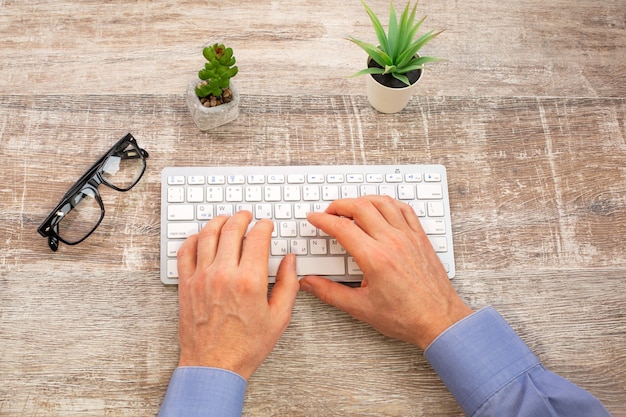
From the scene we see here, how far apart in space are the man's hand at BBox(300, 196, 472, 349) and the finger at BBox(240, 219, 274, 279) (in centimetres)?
8

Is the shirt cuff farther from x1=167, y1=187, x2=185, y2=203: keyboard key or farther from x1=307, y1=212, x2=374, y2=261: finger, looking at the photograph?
x1=167, y1=187, x2=185, y2=203: keyboard key

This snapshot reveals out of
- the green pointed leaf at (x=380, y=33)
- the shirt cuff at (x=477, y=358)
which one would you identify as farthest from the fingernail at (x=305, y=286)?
the green pointed leaf at (x=380, y=33)

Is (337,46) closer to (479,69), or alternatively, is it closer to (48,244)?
(479,69)

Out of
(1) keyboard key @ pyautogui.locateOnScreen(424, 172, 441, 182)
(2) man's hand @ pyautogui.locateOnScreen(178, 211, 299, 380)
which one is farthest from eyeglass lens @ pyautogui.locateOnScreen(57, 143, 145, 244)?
(1) keyboard key @ pyautogui.locateOnScreen(424, 172, 441, 182)

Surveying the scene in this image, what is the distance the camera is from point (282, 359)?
89 centimetres

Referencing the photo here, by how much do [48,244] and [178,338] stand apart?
0.96 feet

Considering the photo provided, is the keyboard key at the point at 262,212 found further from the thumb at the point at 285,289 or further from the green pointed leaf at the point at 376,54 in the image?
the green pointed leaf at the point at 376,54

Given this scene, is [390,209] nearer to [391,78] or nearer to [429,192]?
[429,192]

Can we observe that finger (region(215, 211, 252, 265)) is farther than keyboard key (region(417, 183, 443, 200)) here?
No

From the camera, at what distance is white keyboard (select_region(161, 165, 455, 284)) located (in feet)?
2.99

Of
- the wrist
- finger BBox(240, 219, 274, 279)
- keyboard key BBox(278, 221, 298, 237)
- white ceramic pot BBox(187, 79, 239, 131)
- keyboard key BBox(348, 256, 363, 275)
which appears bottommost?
the wrist

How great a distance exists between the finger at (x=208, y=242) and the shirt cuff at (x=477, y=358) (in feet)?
1.29

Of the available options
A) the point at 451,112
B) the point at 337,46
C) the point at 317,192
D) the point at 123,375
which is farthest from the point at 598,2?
the point at 123,375

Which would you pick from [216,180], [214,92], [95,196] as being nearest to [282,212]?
[216,180]
